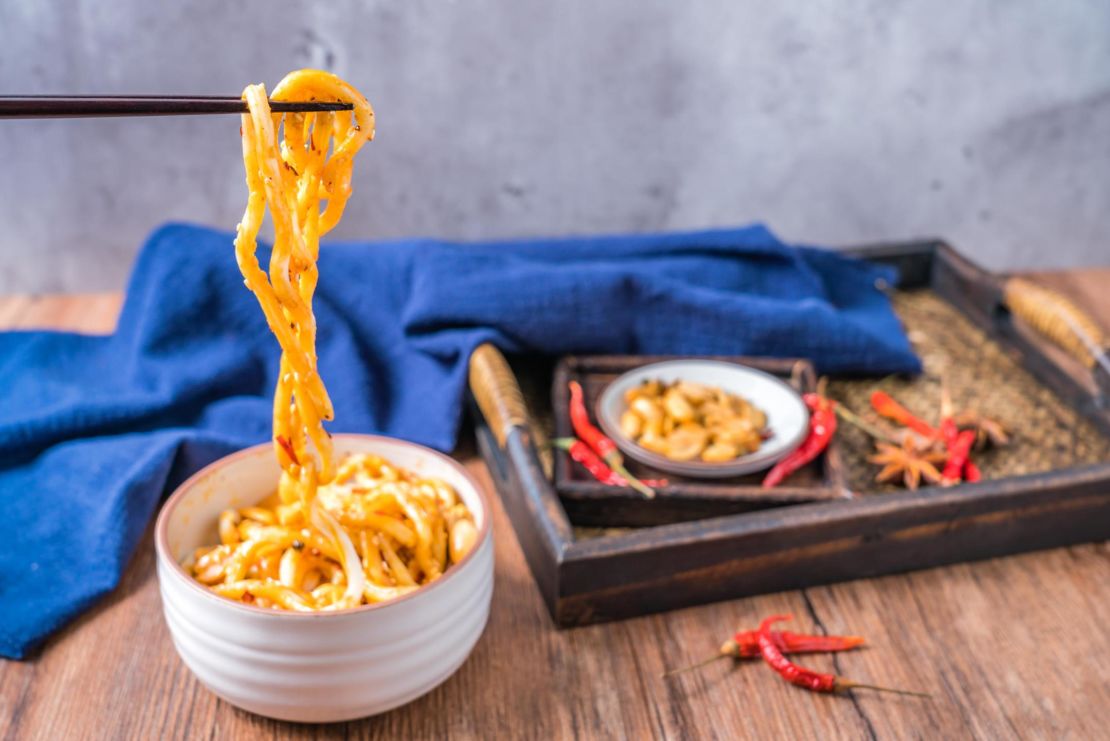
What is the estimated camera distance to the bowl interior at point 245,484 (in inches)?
36.1

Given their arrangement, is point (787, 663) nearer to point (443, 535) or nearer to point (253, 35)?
point (443, 535)

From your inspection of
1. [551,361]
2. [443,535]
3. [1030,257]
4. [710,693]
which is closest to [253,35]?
[551,361]

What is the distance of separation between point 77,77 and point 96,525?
971mm

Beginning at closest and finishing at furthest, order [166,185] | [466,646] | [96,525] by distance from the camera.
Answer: [466,646]
[96,525]
[166,185]

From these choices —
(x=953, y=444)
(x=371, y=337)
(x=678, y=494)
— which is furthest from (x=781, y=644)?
(x=371, y=337)

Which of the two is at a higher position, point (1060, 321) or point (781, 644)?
point (1060, 321)

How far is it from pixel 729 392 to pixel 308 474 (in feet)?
2.19

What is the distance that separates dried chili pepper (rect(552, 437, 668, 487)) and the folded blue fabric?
0.52 ft

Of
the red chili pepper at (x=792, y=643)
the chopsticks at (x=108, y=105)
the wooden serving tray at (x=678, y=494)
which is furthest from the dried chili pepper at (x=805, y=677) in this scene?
the chopsticks at (x=108, y=105)

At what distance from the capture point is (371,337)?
1424 millimetres

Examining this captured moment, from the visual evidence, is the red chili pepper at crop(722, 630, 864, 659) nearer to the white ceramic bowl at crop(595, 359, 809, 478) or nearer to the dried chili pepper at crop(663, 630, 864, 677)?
the dried chili pepper at crop(663, 630, 864, 677)

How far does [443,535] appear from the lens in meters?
0.92

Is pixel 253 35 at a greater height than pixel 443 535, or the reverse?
pixel 253 35

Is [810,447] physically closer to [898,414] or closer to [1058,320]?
[898,414]
